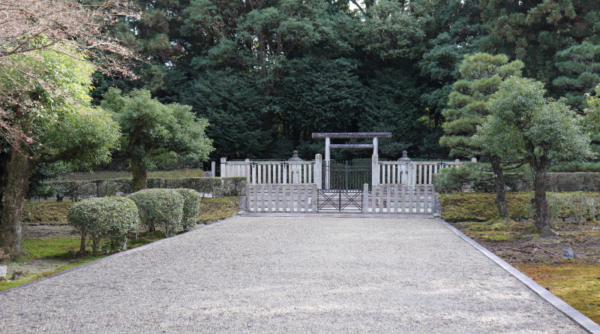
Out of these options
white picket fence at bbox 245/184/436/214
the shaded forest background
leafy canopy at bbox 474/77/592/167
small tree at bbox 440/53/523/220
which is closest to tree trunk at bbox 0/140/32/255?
white picket fence at bbox 245/184/436/214

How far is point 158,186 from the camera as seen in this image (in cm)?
1244

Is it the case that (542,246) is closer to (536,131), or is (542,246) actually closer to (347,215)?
(536,131)

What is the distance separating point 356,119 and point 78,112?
766 inches

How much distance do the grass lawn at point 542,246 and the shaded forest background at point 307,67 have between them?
1109 centimetres

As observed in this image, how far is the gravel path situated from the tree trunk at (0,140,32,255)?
1.79m

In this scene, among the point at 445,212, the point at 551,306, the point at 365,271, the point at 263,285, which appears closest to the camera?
the point at 551,306

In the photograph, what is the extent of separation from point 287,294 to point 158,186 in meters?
9.27

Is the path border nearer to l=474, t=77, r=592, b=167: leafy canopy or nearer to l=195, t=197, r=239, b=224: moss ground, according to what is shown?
l=195, t=197, r=239, b=224: moss ground

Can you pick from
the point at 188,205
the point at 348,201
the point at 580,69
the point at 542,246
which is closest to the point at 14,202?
the point at 188,205

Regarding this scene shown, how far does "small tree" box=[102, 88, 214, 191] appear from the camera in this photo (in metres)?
10.5

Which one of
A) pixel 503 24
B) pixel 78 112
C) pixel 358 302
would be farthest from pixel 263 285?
pixel 503 24

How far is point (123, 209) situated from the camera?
6598mm

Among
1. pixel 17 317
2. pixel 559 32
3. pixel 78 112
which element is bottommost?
pixel 17 317

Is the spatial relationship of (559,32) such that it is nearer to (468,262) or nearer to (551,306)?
(468,262)
